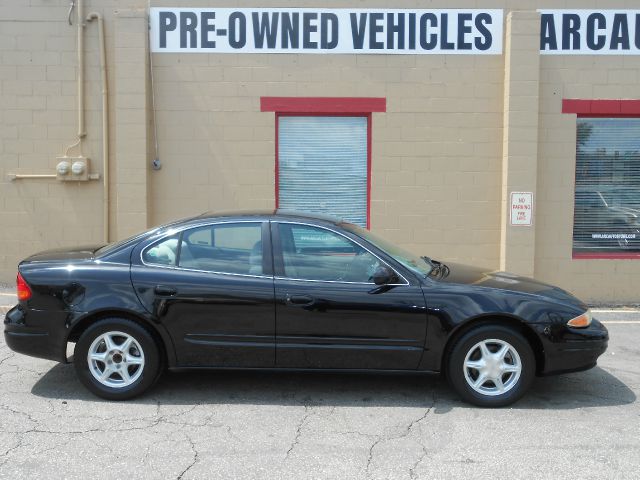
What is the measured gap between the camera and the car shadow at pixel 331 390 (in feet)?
16.5

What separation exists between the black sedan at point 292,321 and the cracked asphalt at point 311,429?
312 millimetres

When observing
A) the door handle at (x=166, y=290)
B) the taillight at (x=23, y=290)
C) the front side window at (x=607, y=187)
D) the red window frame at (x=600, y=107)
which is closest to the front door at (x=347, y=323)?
the door handle at (x=166, y=290)

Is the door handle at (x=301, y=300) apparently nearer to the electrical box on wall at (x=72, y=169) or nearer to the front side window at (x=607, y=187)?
the electrical box on wall at (x=72, y=169)

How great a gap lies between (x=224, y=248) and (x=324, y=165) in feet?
13.8

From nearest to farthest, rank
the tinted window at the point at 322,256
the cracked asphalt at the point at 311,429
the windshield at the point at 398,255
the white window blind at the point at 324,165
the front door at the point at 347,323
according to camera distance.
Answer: the cracked asphalt at the point at 311,429 → the front door at the point at 347,323 → the tinted window at the point at 322,256 → the windshield at the point at 398,255 → the white window blind at the point at 324,165

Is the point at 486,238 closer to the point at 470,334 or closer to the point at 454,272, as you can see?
the point at 454,272

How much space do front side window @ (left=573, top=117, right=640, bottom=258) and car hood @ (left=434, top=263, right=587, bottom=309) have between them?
4219 mm

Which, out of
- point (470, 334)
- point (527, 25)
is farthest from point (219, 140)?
point (470, 334)

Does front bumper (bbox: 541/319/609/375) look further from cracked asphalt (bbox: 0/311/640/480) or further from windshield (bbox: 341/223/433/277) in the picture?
windshield (bbox: 341/223/433/277)

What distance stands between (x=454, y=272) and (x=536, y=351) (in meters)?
0.93

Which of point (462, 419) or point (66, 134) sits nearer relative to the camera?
point (462, 419)

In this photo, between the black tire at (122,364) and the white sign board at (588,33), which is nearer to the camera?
the black tire at (122,364)

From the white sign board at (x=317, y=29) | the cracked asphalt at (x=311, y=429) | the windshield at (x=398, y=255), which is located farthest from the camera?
the white sign board at (x=317, y=29)

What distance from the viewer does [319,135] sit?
9.02 metres
